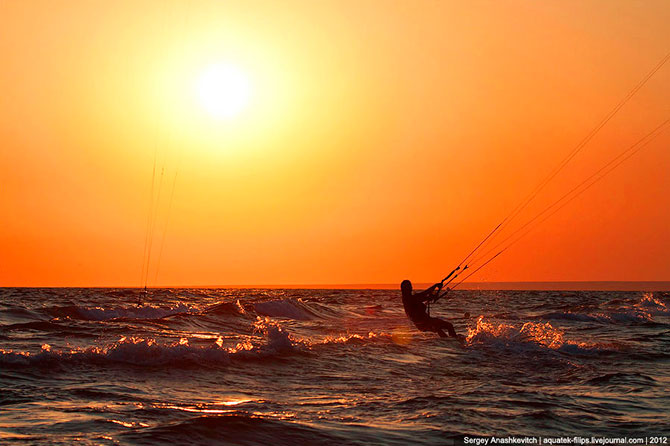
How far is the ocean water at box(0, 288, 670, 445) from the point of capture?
9.80 meters

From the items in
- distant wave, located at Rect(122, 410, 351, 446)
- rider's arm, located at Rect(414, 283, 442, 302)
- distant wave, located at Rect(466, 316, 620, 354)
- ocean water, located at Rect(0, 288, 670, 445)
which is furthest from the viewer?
distant wave, located at Rect(466, 316, 620, 354)

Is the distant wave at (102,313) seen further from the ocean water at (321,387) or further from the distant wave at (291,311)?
the ocean water at (321,387)

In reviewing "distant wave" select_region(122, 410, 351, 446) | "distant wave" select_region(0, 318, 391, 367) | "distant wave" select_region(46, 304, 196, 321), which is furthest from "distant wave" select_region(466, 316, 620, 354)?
"distant wave" select_region(46, 304, 196, 321)

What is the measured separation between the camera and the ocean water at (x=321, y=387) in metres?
9.80

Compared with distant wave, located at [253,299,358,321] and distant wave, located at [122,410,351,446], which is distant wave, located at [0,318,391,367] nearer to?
distant wave, located at [122,410,351,446]

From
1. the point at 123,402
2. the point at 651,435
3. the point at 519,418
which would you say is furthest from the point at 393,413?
the point at 123,402

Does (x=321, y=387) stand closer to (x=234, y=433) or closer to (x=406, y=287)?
(x=234, y=433)

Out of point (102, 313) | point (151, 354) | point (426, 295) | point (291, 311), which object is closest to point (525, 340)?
point (426, 295)

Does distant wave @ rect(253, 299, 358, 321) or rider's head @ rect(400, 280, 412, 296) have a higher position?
rider's head @ rect(400, 280, 412, 296)

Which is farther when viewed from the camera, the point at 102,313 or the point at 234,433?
the point at 102,313

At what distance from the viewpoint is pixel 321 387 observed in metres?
13.9

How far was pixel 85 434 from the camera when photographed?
9086 millimetres

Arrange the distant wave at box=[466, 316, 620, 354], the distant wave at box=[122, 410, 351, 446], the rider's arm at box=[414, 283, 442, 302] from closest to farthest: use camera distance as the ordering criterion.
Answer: the distant wave at box=[122, 410, 351, 446]
the rider's arm at box=[414, 283, 442, 302]
the distant wave at box=[466, 316, 620, 354]

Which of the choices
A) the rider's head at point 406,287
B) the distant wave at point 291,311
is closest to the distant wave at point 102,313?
the distant wave at point 291,311
